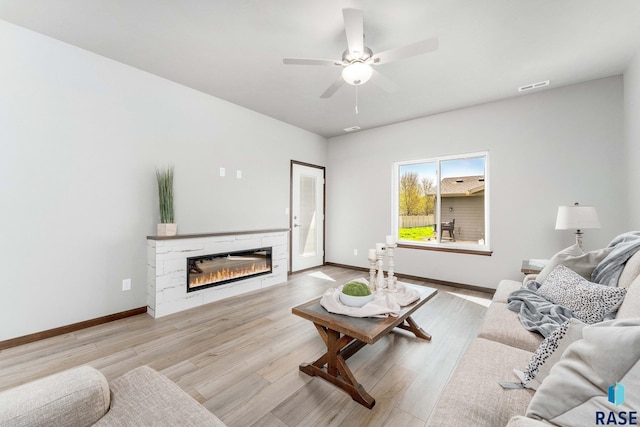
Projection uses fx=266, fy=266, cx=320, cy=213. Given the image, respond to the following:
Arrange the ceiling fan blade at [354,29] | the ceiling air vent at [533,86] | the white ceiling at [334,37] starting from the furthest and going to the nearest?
1. the ceiling air vent at [533,86]
2. the white ceiling at [334,37]
3. the ceiling fan blade at [354,29]

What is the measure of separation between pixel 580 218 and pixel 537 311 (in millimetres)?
1744

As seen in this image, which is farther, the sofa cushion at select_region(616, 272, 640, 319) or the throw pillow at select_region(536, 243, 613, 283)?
the throw pillow at select_region(536, 243, 613, 283)

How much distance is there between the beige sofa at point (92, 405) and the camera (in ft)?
2.60

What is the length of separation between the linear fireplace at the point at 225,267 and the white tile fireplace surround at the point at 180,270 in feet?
0.18

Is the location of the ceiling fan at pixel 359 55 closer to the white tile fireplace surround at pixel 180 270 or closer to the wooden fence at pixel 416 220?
the white tile fireplace surround at pixel 180 270

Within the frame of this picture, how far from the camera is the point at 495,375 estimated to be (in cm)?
120

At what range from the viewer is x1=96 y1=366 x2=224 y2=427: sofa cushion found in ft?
2.80

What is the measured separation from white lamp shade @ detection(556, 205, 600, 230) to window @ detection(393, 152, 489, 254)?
1089mm

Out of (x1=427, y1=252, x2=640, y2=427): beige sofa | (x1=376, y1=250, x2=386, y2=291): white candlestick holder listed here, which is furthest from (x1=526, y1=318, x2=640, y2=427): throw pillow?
(x1=376, y1=250, x2=386, y2=291): white candlestick holder

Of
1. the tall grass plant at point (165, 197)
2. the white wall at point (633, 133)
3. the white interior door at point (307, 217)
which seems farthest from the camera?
the white interior door at point (307, 217)

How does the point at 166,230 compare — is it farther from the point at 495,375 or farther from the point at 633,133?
the point at 633,133

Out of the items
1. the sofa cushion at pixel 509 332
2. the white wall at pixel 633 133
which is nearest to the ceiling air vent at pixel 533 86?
the white wall at pixel 633 133

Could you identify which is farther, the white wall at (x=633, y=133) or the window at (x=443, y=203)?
the window at (x=443, y=203)

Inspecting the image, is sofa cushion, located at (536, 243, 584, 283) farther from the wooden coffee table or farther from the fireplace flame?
the fireplace flame
